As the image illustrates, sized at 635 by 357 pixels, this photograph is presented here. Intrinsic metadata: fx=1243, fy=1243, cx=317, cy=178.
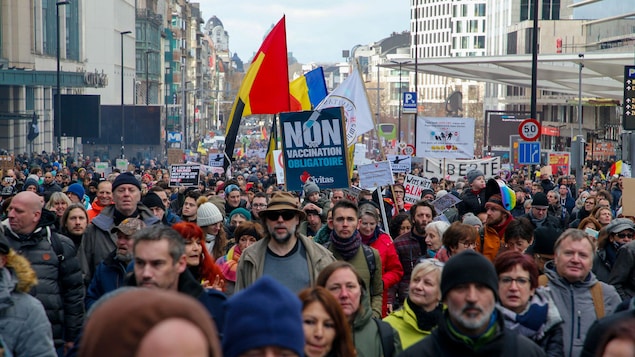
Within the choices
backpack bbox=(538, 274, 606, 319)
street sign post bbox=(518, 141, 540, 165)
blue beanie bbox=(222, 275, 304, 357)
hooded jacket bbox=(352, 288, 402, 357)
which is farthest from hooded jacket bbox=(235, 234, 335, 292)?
street sign post bbox=(518, 141, 540, 165)

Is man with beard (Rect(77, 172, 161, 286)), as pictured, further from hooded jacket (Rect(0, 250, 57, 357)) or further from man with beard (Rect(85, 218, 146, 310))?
hooded jacket (Rect(0, 250, 57, 357))

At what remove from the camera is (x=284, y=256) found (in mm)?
7582

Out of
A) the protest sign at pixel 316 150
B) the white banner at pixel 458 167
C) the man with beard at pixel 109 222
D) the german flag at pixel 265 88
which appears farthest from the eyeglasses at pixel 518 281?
the white banner at pixel 458 167

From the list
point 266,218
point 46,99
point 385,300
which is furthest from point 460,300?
point 46,99

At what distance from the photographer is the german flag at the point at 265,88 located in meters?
19.0

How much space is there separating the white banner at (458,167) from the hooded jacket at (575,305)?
20.6 meters

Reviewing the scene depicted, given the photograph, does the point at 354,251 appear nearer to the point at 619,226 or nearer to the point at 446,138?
the point at 619,226

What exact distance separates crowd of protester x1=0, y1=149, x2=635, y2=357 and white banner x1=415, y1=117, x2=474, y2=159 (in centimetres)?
1862

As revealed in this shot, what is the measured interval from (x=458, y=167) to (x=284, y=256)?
23.6m

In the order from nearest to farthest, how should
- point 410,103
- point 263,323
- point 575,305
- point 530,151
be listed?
1. point 263,323
2. point 575,305
3. point 530,151
4. point 410,103

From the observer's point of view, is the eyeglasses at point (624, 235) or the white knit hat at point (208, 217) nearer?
the eyeglasses at point (624, 235)

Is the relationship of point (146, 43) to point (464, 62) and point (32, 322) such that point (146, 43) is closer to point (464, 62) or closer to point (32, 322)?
point (464, 62)

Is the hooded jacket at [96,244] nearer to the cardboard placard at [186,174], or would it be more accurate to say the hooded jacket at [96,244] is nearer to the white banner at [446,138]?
the cardboard placard at [186,174]

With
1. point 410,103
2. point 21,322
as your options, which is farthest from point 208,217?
point 410,103
